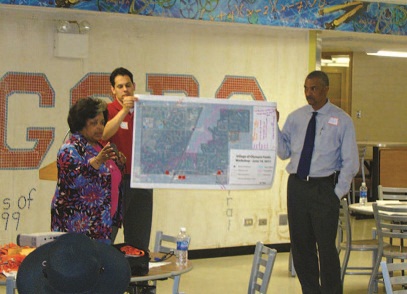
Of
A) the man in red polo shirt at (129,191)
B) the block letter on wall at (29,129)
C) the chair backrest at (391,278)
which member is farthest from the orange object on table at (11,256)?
the block letter on wall at (29,129)

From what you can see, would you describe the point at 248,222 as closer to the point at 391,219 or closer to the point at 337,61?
the point at 391,219

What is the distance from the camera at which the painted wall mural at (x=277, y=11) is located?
8.48 meters

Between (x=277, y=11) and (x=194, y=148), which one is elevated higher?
(x=277, y=11)

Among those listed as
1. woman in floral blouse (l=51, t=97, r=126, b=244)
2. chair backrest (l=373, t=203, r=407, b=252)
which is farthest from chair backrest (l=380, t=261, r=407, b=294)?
chair backrest (l=373, t=203, r=407, b=252)

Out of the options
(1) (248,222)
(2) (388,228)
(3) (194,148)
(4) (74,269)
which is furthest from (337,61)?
(4) (74,269)

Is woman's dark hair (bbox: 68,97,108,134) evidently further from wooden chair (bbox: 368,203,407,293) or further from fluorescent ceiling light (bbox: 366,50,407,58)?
fluorescent ceiling light (bbox: 366,50,407,58)

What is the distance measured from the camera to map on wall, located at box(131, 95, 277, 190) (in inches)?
183

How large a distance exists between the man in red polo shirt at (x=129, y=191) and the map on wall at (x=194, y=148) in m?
1.26

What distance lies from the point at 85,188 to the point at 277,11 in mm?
5139

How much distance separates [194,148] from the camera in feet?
15.4

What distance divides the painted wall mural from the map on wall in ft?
12.5

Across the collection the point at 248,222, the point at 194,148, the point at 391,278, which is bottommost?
the point at 248,222

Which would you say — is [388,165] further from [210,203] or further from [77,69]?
[77,69]

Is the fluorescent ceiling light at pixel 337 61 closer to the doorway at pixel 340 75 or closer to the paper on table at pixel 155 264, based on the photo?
the doorway at pixel 340 75
